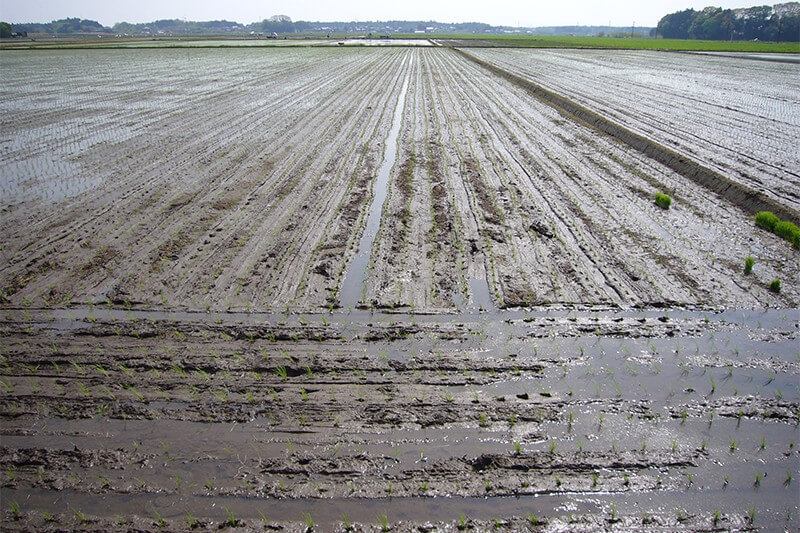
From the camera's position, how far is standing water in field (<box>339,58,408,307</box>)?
Answer: 6625 mm

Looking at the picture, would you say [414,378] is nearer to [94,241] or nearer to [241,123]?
[94,241]

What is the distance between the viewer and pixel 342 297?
21.5 ft

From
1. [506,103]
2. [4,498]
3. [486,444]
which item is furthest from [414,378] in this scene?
[506,103]

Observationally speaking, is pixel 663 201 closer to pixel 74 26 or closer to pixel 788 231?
pixel 788 231

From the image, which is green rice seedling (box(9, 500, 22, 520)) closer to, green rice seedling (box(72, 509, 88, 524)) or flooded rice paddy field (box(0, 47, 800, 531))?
flooded rice paddy field (box(0, 47, 800, 531))

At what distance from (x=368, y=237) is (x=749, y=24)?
122675 mm

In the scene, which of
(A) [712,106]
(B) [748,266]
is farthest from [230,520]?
(A) [712,106]

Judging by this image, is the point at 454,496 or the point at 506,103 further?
the point at 506,103

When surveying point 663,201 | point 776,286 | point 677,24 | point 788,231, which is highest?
point 677,24

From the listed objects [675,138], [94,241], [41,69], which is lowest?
[94,241]

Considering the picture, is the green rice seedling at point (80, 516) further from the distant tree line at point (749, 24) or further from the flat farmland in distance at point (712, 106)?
the distant tree line at point (749, 24)

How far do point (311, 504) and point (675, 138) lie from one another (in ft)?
49.5

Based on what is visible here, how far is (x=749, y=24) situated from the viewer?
310ft

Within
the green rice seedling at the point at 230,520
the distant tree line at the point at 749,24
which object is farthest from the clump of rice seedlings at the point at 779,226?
the distant tree line at the point at 749,24
